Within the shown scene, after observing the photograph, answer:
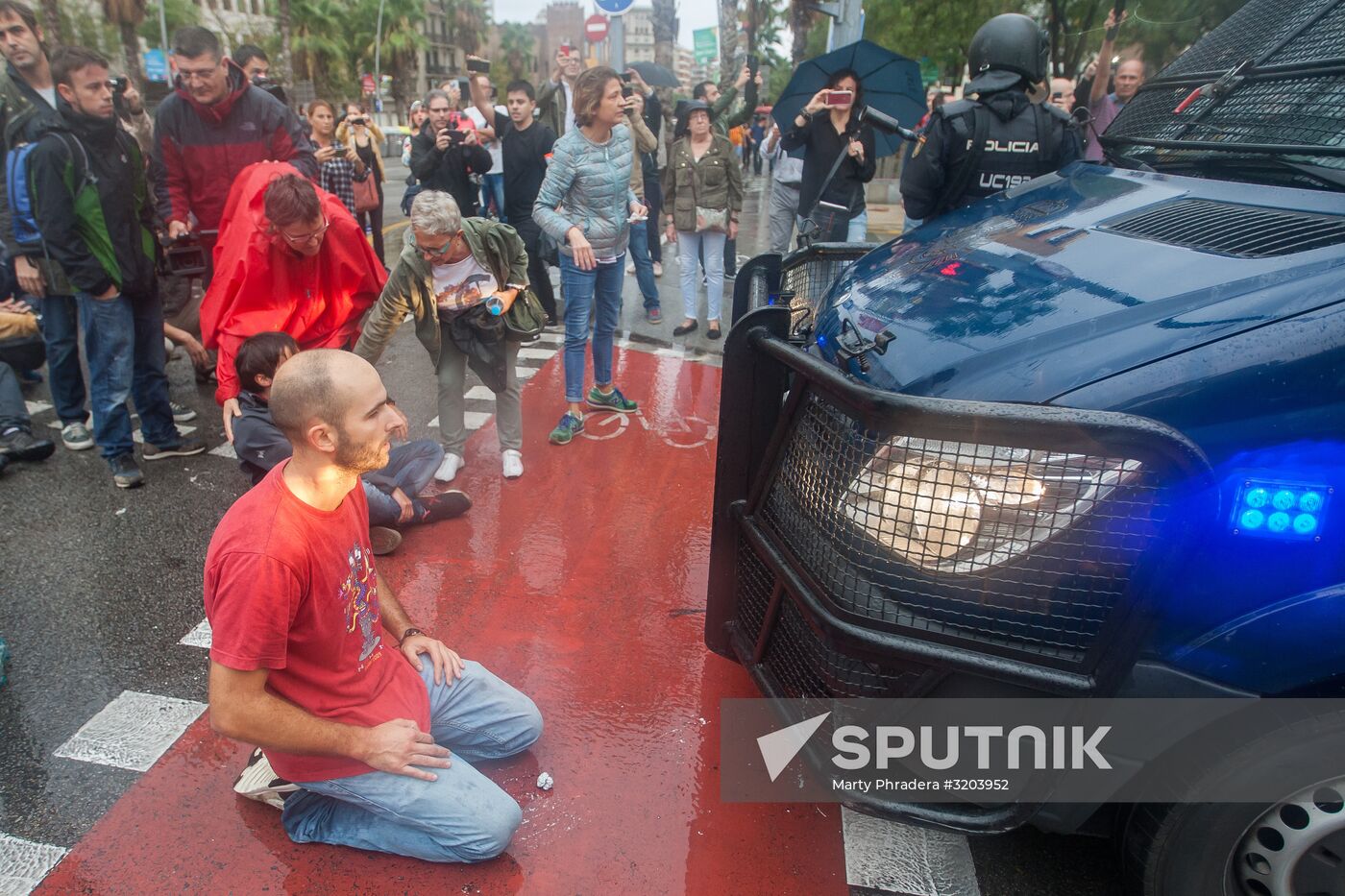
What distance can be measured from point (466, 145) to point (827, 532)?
664cm

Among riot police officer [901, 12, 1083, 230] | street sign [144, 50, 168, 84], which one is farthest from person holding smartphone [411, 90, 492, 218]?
street sign [144, 50, 168, 84]

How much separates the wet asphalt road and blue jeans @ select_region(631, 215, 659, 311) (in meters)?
2.74

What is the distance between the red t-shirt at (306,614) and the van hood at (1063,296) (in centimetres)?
139

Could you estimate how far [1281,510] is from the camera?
4.85 feet

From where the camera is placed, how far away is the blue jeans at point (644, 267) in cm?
740

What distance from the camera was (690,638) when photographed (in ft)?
10.6

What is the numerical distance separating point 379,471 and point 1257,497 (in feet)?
11.5

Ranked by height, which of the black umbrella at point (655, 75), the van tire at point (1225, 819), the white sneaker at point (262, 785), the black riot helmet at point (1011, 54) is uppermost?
the black umbrella at point (655, 75)

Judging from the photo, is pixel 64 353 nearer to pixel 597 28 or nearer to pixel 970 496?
pixel 970 496

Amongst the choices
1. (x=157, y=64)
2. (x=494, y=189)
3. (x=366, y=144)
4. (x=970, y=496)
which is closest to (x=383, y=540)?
(x=970, y=496)

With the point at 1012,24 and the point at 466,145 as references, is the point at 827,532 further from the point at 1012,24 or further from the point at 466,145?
the point at 466,145

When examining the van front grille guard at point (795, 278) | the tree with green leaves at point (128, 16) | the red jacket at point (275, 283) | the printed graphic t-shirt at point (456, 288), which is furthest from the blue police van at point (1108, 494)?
the tree with green leaves at point (128, 16)

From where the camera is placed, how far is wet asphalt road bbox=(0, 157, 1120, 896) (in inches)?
91.4

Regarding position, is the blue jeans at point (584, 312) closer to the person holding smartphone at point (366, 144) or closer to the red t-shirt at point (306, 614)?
the red t-shirt at point (306, 614)
